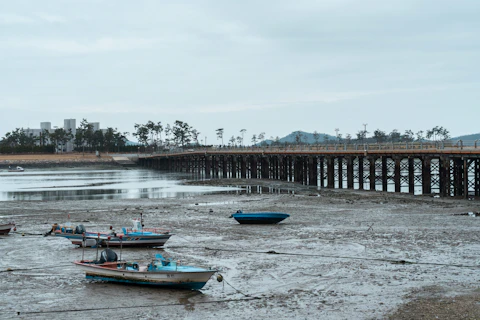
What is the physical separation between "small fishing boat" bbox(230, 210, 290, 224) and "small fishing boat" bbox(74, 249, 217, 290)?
14.4 metres

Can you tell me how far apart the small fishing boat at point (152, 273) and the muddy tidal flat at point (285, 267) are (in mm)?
311

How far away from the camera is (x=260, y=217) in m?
36.8

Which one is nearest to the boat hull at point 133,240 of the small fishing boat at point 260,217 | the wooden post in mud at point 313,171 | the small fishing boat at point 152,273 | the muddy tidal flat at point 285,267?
the muddy tidal flat at point 285,267

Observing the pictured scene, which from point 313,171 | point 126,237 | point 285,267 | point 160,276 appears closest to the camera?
point 160,276

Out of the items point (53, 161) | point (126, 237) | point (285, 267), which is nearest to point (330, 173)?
point (126, 237)

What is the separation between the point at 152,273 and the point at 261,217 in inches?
636

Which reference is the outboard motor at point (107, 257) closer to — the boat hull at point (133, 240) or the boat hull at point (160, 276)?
the boat hull at point (160, 276)

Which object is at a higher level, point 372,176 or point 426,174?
point 426,174

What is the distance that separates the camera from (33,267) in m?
25.5

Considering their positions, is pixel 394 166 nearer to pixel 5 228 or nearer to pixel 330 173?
pixel 330 173

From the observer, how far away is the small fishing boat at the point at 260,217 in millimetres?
36562

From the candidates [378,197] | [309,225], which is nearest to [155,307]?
[309,225]

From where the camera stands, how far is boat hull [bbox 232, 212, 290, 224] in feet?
120

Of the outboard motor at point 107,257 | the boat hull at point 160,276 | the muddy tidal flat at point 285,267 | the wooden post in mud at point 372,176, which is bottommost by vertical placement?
the muddy tidal flat at point 285,267
